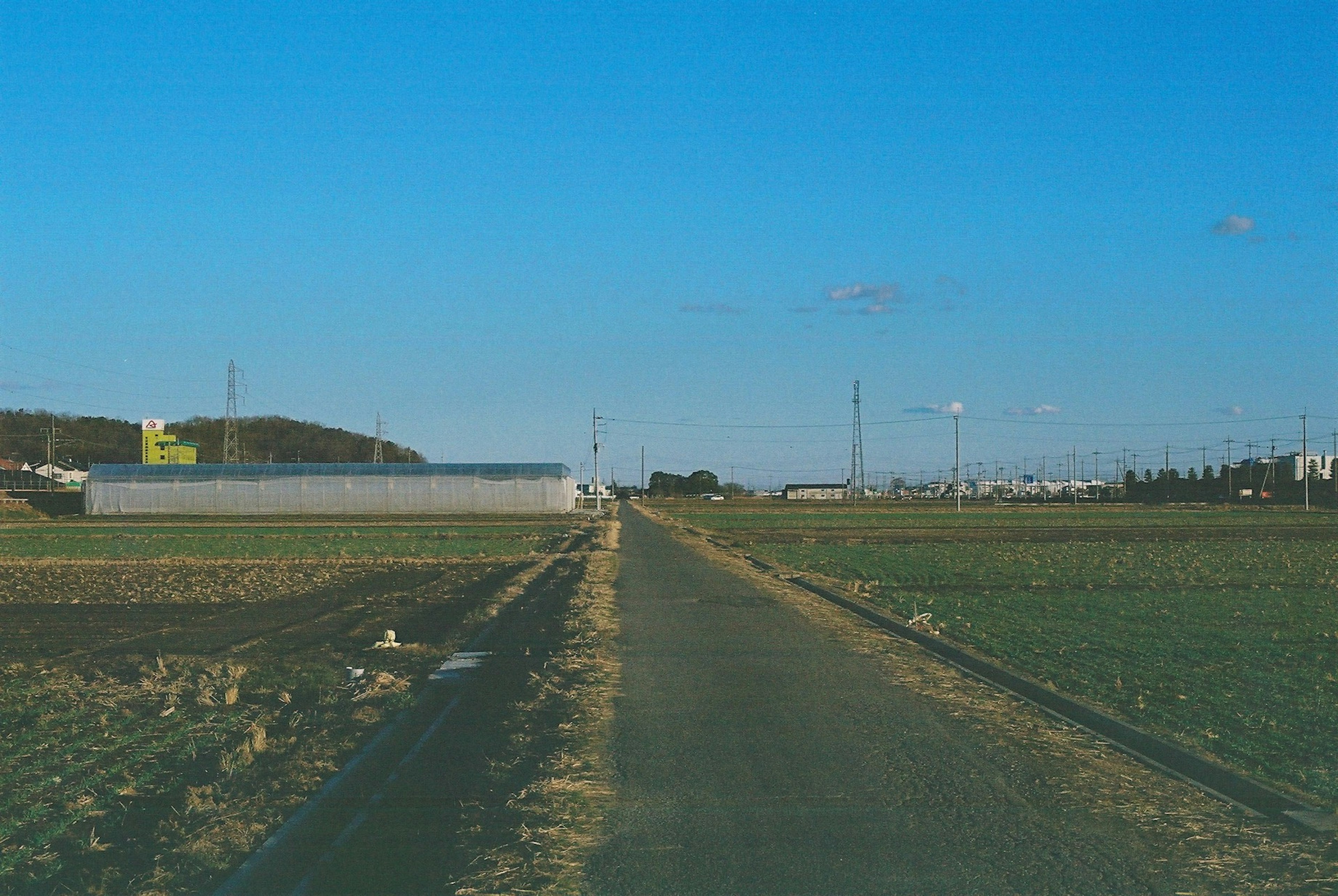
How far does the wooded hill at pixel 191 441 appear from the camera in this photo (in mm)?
131000

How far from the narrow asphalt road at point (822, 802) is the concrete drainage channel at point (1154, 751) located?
1.08m

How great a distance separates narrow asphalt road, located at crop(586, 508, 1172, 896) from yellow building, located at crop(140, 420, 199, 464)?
367 feet

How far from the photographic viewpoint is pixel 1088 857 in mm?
5848

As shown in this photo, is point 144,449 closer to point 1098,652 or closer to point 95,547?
point 95,547

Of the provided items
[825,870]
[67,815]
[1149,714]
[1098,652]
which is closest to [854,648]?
[1098,652]

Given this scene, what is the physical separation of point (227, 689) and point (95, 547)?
117ft

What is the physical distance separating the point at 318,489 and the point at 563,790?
267ft

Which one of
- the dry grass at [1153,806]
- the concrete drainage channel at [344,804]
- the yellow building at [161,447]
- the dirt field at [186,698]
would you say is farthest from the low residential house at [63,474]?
the dry grass at [1153,806]

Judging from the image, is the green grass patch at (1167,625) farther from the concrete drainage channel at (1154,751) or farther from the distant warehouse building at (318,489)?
the distant warehouse building at (318,489)

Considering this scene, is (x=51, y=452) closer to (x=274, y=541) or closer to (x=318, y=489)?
(x=318, y=489)

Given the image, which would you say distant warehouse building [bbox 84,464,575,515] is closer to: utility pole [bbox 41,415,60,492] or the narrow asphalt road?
utility pole [bbox 41,415,60,492]

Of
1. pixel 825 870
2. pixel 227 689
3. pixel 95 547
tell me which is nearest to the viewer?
pixel 825 870

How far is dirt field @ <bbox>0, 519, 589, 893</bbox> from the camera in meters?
6.45

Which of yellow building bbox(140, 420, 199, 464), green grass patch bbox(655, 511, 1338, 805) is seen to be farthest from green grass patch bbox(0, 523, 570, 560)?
yellow building bbox(140, 420, 199, 464)
